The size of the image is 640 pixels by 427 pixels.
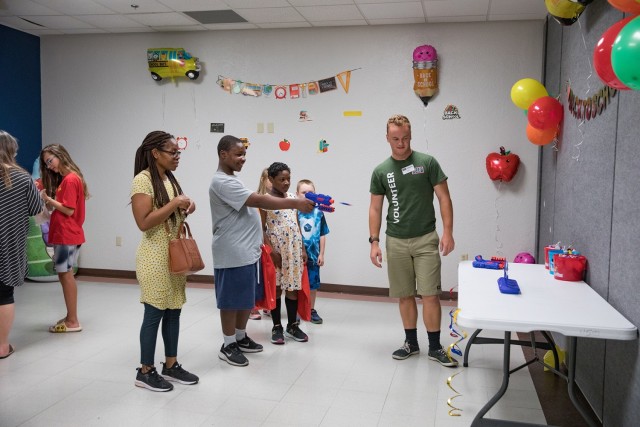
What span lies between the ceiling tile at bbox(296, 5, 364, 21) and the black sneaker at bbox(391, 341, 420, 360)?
9.12 ft

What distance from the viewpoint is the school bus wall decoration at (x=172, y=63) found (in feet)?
19.1

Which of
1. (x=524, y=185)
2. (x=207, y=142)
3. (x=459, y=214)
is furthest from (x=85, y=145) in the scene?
(x=524, y=185)

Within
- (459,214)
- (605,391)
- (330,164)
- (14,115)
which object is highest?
(14,115)

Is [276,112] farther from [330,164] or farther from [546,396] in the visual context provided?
[546,396]

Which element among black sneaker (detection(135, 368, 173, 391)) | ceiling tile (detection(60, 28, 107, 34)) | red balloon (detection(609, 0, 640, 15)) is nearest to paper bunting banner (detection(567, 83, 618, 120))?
red balloon (detection(609, 0, 640, 15))

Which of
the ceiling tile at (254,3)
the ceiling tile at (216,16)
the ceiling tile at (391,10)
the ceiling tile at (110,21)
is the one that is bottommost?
the ceiling tile at (391,10)

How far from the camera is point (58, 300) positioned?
5.15 m

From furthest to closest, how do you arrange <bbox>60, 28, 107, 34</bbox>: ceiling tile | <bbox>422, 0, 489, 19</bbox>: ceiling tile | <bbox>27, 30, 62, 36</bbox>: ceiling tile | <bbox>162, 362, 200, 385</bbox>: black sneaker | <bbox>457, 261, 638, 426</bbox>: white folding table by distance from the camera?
<bbox>27, 30, 62, 36</bbox>: ceiling tile < <bbox>60, 28, 107, 34</bbox>: ceiling tile < <bbox>422, 0, 489, 19</bbox>: ceiling tile < <bbox>162, 362, 200, 385</bbox>: black sneaker < <bbox>457, 261, 638, 426</bbox>: white folding table

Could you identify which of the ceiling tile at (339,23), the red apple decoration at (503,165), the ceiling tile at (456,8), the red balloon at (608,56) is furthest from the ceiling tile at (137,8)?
the red balloon at (608,56)

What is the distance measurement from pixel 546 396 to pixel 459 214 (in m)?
2.51

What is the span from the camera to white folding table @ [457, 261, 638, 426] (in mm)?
2109

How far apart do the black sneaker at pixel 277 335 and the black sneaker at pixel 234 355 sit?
40cm

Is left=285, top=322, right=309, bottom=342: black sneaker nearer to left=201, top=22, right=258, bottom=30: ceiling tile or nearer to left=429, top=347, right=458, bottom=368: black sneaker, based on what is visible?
left=429, top=347, right=458, bottom=368: black sneaker

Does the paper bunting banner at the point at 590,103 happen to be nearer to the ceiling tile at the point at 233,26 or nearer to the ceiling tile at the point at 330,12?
A: the ceiling tile at the point at 330,12
